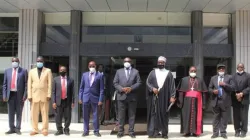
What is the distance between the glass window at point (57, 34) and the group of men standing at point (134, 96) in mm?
3940

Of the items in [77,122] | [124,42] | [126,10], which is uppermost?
[126,10]

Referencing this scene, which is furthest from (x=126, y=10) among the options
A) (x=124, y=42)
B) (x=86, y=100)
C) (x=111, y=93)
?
(x=86, y=100)

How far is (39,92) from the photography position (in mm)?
9266

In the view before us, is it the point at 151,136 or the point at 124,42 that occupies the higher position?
the point at 124,42

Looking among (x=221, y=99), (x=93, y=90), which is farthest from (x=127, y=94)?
(x=221, y=99)

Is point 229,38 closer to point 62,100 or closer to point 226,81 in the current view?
point 226,81

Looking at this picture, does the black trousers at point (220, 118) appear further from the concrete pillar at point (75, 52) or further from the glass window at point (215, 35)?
the concrete pillar at point (75, 52)

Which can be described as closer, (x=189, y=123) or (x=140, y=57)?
(x=189, y=123)

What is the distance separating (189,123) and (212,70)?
166 inches

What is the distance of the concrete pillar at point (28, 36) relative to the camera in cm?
1298

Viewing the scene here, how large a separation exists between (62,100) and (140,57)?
4.37 m

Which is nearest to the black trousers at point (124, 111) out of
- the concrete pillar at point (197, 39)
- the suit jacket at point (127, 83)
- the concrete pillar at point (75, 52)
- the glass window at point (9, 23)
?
the suit jacket at point (127, 83)

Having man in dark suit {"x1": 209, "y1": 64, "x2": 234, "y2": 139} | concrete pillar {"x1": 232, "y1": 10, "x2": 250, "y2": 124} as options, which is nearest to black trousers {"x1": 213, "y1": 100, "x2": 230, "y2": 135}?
man in dark suit {"x1": 209, "y1": 64, "x2": 234, "y2": 139}

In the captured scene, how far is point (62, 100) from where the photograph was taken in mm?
9461
